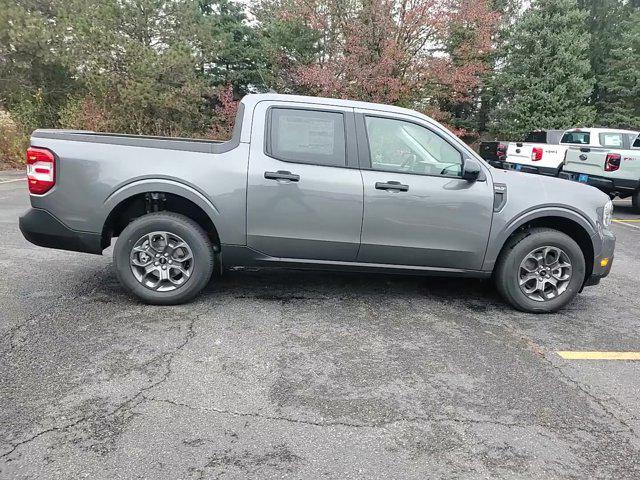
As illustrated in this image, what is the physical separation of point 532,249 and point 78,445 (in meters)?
3.83

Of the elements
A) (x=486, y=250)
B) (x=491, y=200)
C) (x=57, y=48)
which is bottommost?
(x=486, y=250)

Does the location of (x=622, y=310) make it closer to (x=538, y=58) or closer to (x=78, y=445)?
(x=78, y=445)

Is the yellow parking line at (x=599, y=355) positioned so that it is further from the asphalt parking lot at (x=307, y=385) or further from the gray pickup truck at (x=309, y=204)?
the gray pickup truck at (x=309, y=204)

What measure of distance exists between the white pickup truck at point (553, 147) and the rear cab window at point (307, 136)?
1056 centimetres

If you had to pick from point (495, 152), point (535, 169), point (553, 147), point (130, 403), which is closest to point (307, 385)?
point (130, 403)

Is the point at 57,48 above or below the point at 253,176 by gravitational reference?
above

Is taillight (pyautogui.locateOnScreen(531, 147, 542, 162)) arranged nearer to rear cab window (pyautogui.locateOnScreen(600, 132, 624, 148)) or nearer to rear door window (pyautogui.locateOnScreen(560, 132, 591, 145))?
rear door window (pyautogui.locateOnScreen(560, 132, 591, 145))

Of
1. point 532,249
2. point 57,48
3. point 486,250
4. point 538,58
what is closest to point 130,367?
point 486,250

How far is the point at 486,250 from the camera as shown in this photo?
14.4 ft

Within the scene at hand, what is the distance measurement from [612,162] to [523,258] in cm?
851

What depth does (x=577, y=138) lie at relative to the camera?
13539mm

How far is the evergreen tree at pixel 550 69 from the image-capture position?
70.5ft

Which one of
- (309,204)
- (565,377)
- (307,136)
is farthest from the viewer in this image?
(307,136)

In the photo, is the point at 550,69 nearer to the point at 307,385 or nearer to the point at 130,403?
the point at 307,385
